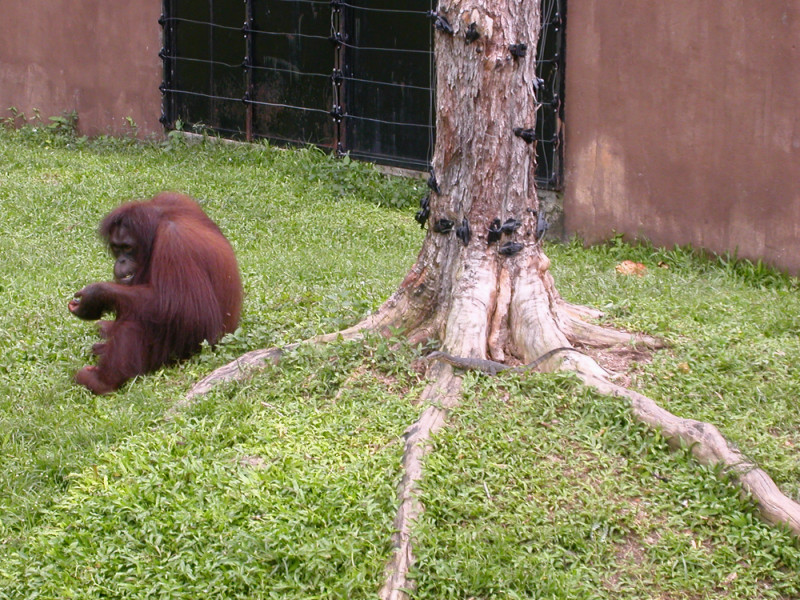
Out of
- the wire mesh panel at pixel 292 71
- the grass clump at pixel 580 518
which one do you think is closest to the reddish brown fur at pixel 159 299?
the grass clump at pixel 580 518

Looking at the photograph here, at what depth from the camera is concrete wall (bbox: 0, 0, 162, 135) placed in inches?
411

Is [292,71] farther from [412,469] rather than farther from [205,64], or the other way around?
[412,469]

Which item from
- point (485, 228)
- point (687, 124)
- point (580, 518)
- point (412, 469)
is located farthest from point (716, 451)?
point (687, 124)

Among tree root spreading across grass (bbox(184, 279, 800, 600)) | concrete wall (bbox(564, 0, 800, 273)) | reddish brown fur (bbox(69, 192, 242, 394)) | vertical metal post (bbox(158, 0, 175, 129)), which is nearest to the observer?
tree root spreading across grass (bbox(184, 279, 800, 600))

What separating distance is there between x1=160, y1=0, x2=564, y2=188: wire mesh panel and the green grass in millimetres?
3739

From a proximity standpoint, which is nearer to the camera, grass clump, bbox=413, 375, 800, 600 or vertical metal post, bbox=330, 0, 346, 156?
grass clump, bbox=413, 375, 800, 600

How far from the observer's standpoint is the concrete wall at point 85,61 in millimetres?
10438

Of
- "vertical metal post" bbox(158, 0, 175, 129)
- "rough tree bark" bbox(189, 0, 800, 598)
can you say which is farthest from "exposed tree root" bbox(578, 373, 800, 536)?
"vertical metal post" bbox(158, 0, 175, 129)

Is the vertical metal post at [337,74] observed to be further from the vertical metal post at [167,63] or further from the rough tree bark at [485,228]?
the rough tree bark at [485,228]

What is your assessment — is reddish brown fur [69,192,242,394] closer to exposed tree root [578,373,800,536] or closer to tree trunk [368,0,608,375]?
tree trunk [368,0,608,375]

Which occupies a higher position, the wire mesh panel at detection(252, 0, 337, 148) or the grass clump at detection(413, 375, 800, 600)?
the wire mesh panel at detection(252, 0, 337, 148)

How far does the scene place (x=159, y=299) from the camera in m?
4.71

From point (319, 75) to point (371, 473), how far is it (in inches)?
258

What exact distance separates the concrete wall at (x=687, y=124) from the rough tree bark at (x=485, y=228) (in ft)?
9.08
